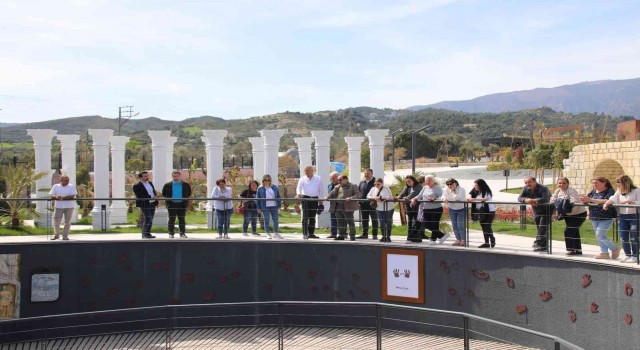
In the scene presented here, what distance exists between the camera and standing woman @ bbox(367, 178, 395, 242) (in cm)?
1619

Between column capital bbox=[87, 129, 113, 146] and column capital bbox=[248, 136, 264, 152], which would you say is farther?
column capital bbox=[248, 136, 264, 152]

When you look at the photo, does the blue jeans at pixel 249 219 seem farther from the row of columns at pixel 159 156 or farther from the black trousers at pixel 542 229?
the black trousers at pixel 542 229

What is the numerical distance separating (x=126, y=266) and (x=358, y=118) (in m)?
118

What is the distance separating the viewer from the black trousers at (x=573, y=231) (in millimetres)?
13258

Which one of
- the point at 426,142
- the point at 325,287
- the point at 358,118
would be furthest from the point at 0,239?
the point at 358,118

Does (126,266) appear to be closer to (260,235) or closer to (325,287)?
(260,235)

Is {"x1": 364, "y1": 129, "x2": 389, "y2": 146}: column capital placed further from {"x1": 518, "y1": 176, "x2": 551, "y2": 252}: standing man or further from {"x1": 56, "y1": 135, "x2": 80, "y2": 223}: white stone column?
{"x1": 56, "y1": 135, "x2": 80, "y2": 223}: white stone column

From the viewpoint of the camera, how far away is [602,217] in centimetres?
1268

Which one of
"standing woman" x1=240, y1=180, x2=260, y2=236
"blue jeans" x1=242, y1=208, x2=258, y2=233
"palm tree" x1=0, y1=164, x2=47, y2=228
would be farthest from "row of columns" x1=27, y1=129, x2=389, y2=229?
"blue jeans" x1=242, y1=208, x2=258, y2=233

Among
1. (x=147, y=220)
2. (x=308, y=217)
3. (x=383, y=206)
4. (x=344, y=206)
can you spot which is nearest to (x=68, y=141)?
(x=147, y=220)

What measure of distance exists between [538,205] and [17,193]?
1504 centimetres

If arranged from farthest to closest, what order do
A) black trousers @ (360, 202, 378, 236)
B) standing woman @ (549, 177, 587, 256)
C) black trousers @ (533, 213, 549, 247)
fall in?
black trousers @ (360, 202, 378, 236)
black trousers @ (533, 213, 549, 247)
standing woman @ (549, 177, 587, 256)

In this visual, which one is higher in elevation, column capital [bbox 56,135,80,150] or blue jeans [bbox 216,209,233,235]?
column capital [bbox 56,135,80,150]

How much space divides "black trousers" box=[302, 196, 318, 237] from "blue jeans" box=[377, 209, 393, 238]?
1.49 m
